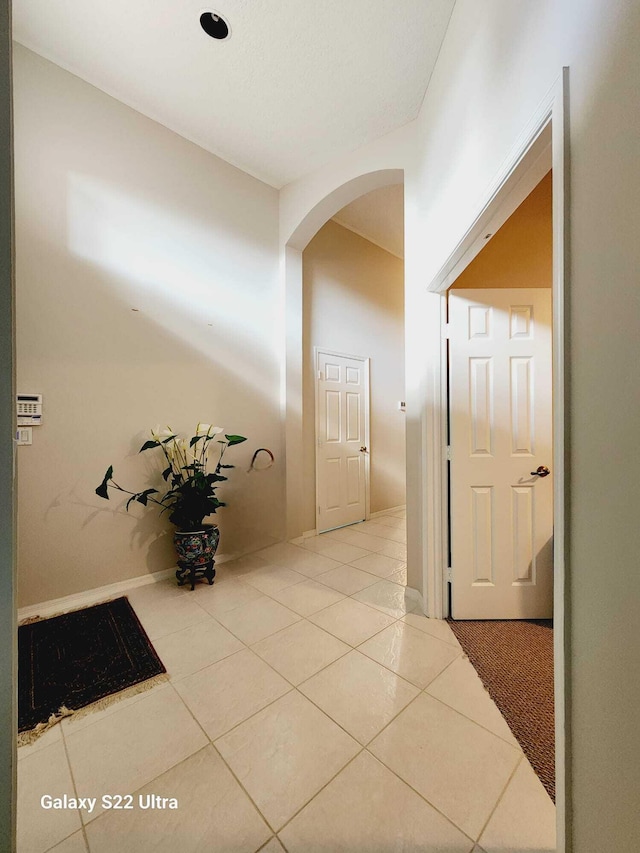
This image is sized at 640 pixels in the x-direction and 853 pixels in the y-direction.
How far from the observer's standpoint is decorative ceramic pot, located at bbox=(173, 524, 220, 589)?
2578mm

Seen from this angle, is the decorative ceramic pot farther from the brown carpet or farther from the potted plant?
the brown carpet

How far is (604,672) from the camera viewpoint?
2.58ft

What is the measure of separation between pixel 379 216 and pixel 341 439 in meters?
2.68

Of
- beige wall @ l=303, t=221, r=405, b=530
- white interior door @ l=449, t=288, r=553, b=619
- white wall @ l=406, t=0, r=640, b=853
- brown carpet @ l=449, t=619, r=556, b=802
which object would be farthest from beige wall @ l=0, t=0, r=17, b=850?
beige wall @ l=303, t=221, r=405, b=530

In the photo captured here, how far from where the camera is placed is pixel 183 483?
106 inches

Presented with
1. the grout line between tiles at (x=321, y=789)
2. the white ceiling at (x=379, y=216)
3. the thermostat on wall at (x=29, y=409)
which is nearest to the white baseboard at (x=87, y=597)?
the thermostat on wall at (x=29, y=409)

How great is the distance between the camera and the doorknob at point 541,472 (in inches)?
85.0

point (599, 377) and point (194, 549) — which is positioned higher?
point (599, 377)

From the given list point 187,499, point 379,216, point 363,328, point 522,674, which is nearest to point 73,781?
point 187,499

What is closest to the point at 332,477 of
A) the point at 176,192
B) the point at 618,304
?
the point at 176,192

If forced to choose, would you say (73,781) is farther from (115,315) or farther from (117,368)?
(115,315)

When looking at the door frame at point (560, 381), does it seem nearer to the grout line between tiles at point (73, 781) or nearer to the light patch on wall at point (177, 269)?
the grout line between tiles at point (73, 781)

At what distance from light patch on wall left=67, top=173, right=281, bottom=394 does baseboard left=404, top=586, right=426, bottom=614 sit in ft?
7.23

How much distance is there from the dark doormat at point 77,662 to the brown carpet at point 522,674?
1611 mm
